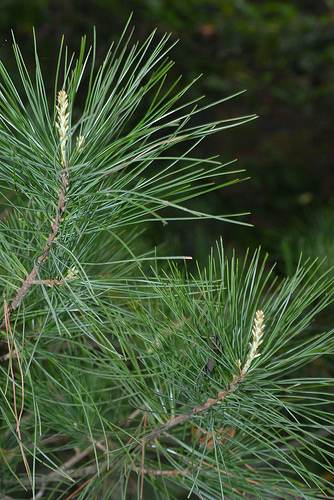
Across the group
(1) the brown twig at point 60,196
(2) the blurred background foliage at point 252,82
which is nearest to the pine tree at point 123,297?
(1) the brown twig at point 60,196

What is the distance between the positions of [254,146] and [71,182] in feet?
4.42

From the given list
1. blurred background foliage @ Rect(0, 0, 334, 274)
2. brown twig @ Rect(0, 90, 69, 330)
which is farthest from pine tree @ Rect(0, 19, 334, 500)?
blurred background foliage @ Rect(0, 0, 334, 274)

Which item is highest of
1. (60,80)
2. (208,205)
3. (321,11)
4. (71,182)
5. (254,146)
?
(321,11)

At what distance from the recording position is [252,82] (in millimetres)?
1188

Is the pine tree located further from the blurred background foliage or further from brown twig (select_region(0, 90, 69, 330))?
the blurred background foliage

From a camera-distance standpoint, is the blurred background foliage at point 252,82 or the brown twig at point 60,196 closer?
the brown twig at point 60,196

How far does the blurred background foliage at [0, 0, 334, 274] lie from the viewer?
101 cm

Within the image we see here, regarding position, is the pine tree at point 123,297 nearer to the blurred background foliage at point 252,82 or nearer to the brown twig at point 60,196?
the brown twig at point 60,196

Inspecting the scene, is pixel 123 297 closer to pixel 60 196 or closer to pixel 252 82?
pixel 60 196

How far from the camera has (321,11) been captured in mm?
1638

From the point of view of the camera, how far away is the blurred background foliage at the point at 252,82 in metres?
1.01

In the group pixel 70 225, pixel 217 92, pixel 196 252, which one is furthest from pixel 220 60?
pixel 70 225

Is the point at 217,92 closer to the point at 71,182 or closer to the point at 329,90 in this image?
the point at 329,90

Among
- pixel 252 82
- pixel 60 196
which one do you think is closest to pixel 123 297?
pixel 60 196
